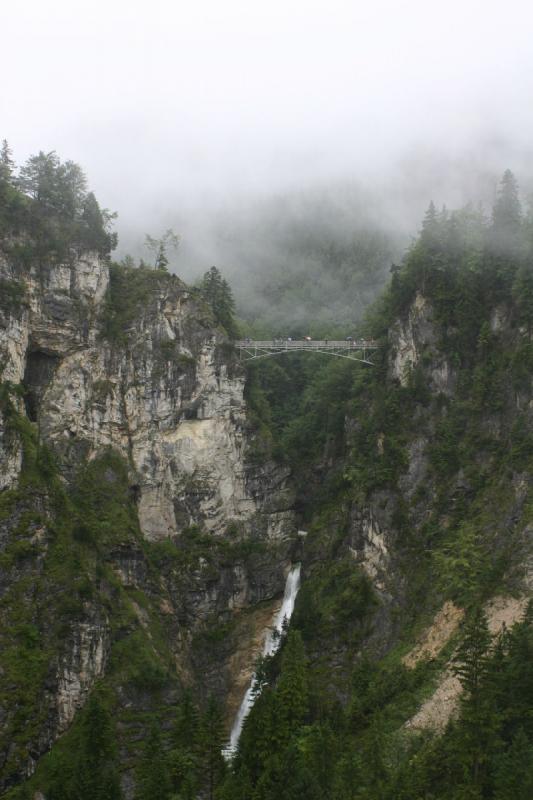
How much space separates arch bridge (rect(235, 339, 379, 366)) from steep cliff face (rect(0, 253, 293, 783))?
3.63 m

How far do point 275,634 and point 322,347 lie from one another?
2726 centimetres

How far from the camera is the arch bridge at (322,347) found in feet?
264

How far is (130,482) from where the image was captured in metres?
74.8

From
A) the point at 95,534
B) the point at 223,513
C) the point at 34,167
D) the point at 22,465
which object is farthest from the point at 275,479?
the point at 34,167

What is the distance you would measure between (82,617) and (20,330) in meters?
24.2

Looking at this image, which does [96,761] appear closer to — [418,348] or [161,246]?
[418,348]

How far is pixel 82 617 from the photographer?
61.9m

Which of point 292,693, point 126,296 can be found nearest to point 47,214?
point 126,296

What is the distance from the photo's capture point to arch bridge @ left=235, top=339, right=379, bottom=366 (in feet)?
264

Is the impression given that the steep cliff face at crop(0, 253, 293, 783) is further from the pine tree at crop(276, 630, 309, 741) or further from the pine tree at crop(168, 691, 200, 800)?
the pine tree at crop(276, 630, 309, 741)

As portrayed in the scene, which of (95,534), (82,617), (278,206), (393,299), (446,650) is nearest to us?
(446,650)

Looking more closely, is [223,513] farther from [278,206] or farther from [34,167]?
[278,206]

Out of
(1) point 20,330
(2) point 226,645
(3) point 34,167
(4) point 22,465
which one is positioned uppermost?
(3) point 34,167

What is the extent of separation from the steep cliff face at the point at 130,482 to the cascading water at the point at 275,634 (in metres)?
1.04
